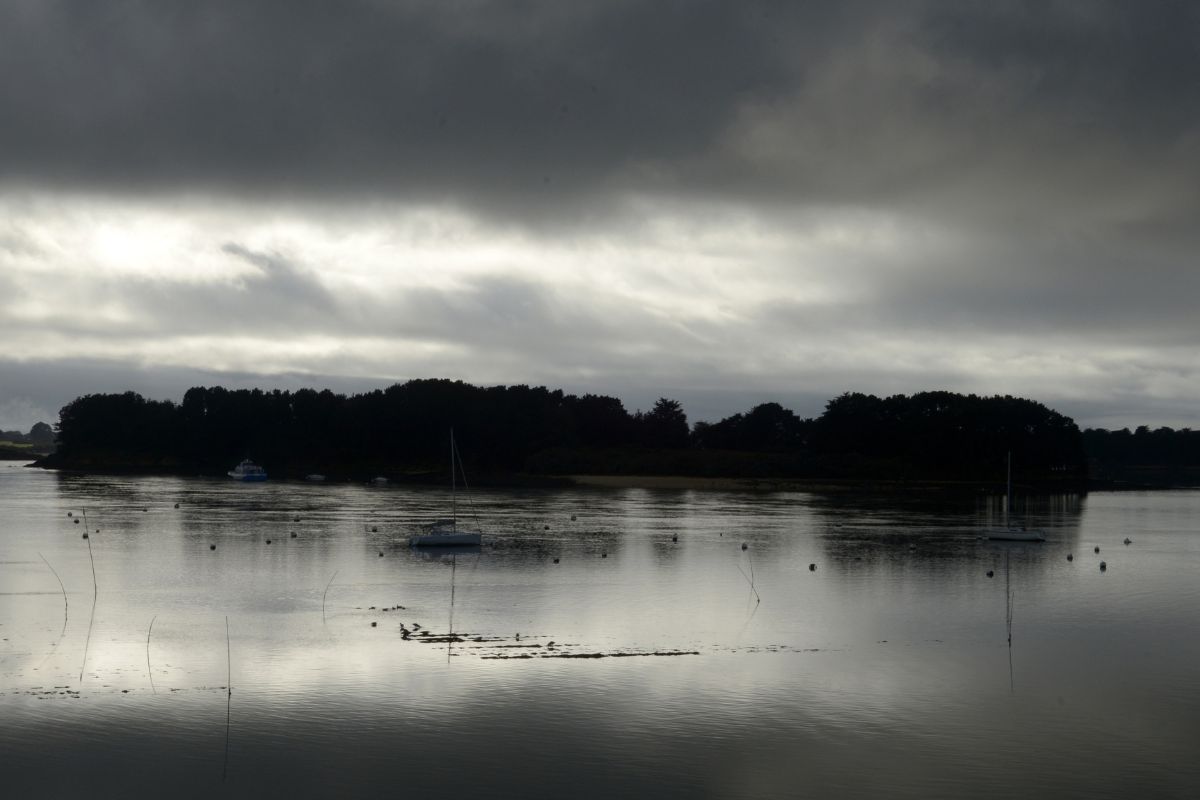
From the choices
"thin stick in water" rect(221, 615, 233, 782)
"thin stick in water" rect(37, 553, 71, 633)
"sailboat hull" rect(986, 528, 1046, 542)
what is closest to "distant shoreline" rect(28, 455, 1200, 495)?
"sailboat hull" rect(986, 528, 1046, 542)

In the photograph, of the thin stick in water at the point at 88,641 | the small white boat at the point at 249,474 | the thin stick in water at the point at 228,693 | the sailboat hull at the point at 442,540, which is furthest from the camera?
the small white boat at the point at 249,474

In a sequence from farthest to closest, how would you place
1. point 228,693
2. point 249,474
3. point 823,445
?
1. point 823,445
2. point 249,474
3. point 228,693

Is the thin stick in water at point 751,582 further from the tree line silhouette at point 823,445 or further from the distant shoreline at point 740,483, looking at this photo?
the tree line silhouette at point 823,445

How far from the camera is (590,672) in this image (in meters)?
28.0

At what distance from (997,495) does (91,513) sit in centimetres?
10288

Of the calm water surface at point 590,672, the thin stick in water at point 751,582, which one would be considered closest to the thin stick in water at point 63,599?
the calm water surface at point 590,672

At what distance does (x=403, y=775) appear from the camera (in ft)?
64.6

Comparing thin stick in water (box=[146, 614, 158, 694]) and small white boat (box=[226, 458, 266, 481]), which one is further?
small white boat (box=[226, 458, 266, 481])

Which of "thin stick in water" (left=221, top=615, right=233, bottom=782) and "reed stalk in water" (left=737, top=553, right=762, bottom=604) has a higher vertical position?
"reed stalk in water" (left=737, top=553, right=762, bottom=604)

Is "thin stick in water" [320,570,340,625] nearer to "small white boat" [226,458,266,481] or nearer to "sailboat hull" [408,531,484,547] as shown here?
"sailboat hull" [408,531,484,547]

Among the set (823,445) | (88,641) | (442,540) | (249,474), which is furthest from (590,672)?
(823,445)

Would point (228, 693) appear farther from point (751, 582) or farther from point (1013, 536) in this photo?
point (1013, 536)

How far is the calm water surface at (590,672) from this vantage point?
20109 millimetres

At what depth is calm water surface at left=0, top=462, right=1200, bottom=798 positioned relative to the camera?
20.1m
